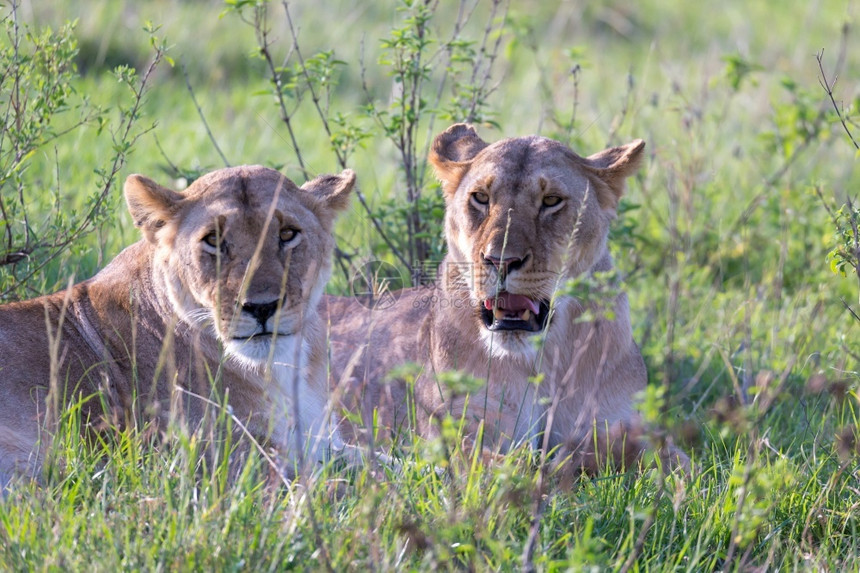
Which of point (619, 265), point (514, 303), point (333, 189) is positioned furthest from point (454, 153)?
point (619, 265)

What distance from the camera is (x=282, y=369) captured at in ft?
13.0

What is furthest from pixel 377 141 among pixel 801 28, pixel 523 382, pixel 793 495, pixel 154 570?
pixel 801 28

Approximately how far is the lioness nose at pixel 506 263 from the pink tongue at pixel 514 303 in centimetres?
11

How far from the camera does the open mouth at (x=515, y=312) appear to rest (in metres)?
3.89

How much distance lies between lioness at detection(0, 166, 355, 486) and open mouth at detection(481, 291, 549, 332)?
0.60 meters

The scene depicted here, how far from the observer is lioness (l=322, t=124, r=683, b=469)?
154 inches

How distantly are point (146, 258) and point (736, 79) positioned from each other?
12.7ft

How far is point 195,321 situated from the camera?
3.87m

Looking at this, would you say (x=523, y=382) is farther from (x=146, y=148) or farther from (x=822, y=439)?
(x=146, y=148)

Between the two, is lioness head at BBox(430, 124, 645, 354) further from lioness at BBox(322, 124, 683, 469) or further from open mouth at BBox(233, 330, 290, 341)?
open mouth at BBox(233, 330, 290, 341)

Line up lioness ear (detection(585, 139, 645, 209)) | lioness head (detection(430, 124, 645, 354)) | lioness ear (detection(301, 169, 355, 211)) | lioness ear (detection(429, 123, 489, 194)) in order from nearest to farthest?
lioness head (detection(430, 124, 645, 354)), lioness ear (detection(301, 169, 355, 211)), lioness ear (detection(585, 139, 645, 209)), lioness ear (detection(429, 123, 489, 194))

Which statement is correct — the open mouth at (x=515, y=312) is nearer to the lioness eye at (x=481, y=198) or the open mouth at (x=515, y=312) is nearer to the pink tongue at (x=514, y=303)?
the pink tongue at (x=514, y=303)

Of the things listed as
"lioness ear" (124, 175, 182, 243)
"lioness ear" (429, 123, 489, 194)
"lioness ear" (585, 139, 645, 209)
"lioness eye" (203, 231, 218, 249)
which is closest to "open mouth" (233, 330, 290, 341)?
"lioness eye" (203, 231, 218, 249)

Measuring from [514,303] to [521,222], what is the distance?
0.94 ft
